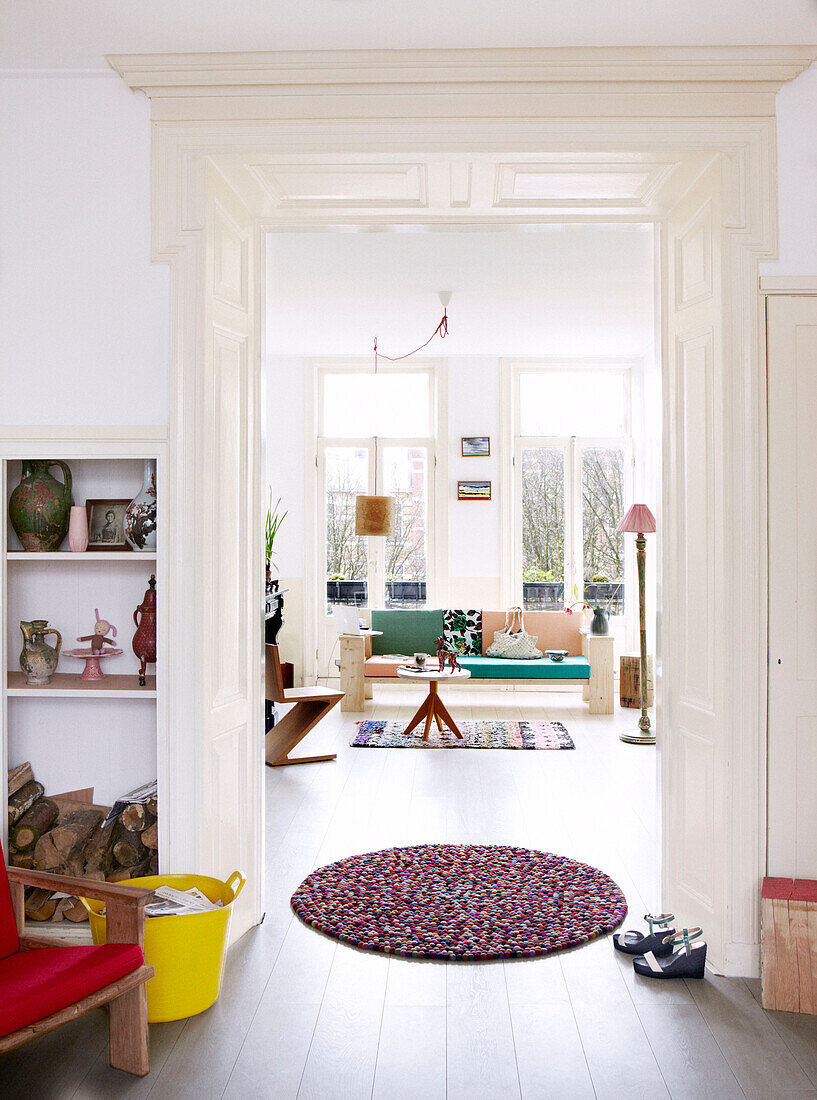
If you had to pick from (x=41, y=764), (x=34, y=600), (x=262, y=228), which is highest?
(x=262, y=228)

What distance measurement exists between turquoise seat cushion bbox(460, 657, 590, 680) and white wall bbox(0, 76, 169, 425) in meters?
5.00

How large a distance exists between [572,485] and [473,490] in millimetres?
976

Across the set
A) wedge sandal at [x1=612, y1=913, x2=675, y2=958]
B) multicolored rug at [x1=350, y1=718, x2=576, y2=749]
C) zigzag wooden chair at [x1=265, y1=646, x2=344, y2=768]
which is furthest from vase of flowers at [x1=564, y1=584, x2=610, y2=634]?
wedge sandal at [x1=612, y1=913, x2=675, y2=958]

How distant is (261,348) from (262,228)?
462 millimetres

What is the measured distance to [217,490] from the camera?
10.5ft

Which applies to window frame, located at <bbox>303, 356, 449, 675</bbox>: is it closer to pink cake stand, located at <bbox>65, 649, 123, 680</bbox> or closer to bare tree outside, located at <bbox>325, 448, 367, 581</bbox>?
bare tree outside, located at <bbox>325, 448, 367, 581</bbox>

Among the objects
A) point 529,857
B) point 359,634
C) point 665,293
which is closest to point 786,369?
point 665,293

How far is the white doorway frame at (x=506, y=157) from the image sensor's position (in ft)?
9.89

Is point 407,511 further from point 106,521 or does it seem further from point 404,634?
point 106,521

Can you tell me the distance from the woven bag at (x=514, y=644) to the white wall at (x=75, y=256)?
545 cm

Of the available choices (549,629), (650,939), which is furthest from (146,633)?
(549,629)

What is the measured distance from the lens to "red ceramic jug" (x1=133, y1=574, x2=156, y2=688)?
3164 millimetres

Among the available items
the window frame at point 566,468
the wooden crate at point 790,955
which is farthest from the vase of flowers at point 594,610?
the wooden crate at point 790,955

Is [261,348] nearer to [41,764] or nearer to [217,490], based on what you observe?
[217,490]
